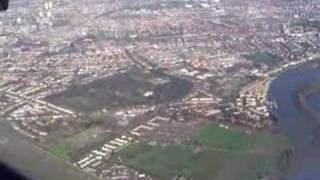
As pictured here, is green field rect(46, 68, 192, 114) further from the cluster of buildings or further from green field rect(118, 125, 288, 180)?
the cluster of buildings

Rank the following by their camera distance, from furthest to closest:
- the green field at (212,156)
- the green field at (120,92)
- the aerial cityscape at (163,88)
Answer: the green field at (120,92) → the aerial cityscape at (163,88) → the green field at (212,156)

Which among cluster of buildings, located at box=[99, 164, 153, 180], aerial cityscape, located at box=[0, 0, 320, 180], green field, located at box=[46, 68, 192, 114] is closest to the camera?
cluster of buildings, located at box=[99, 164, 153, 180]

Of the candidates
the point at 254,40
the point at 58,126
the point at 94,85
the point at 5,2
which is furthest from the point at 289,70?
the point at 5,2

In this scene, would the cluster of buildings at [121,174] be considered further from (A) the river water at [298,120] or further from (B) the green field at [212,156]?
(A) the river water at [298,120]

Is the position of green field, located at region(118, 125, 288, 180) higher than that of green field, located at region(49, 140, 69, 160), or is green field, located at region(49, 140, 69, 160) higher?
green field, located at region(49, 140, 69, 160)

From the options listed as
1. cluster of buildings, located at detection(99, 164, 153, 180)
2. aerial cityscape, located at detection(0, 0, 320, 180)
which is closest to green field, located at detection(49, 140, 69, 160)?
aerial cityscape, located at detection(0, 0, 320, 180)

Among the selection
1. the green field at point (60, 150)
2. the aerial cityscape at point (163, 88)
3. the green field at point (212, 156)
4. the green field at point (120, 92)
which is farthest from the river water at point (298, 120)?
the green field at point (60, 150)
